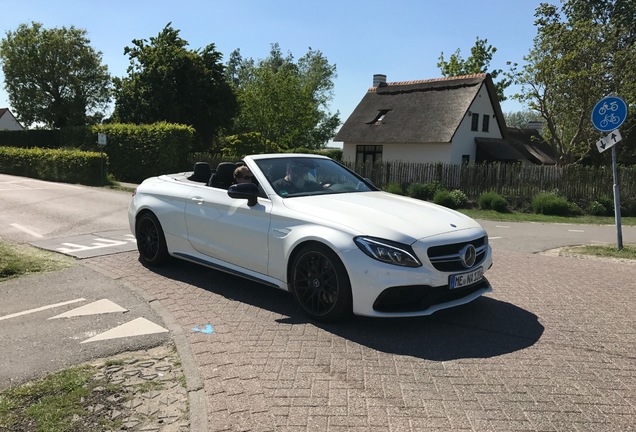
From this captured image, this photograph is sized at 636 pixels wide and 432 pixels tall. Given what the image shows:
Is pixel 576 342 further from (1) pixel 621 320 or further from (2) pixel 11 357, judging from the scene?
(2) pixel 11 357

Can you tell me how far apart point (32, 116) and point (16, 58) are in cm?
511

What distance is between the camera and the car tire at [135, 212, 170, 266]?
6774 mm

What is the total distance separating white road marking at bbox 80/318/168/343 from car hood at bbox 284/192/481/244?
67.2 inches

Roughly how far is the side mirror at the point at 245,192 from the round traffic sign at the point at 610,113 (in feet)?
23.5

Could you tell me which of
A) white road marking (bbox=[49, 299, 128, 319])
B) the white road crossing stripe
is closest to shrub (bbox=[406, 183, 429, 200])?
the white road crossing stripe

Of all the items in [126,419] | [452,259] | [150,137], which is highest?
[150,137]

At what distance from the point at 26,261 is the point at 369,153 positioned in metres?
31.4

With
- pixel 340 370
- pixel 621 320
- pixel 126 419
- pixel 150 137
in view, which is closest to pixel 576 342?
pixel 621 320

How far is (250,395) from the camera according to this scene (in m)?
3.42

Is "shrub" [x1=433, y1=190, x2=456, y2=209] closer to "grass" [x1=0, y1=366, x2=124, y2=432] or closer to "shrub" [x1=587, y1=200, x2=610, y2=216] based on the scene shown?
"shrub" [x1=587, y1=200, x2=610, y2=216]

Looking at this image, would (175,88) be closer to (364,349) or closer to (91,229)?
(91,229)

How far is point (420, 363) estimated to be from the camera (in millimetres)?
4020

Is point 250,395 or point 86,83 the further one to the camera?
point 86,83

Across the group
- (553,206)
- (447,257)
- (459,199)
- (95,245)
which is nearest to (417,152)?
(459,199)
